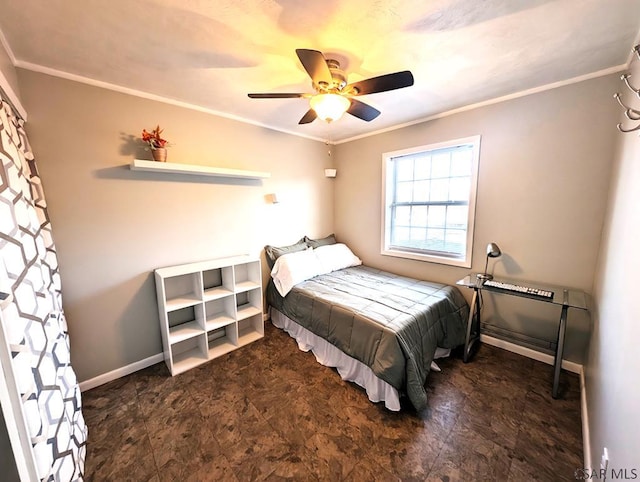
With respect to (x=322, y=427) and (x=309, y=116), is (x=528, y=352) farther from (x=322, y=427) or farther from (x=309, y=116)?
(x=309, y=116)

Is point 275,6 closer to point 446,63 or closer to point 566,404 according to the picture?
point 446,63

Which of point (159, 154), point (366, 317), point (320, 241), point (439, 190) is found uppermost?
point (159, 154)

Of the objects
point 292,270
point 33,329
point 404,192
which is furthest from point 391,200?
point 33,329

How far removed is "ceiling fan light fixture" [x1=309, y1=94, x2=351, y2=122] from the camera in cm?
162

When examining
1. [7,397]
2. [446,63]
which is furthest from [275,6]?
[7,397]

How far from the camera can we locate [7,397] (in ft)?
Answer: 2.83

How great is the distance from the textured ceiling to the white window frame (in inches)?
23.0

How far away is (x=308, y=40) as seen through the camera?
1.46 meters

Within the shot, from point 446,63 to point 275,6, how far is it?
126 centimetres

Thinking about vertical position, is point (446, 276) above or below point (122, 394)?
above

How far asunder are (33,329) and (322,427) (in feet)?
5.57

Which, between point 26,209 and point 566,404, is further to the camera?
point 566,404

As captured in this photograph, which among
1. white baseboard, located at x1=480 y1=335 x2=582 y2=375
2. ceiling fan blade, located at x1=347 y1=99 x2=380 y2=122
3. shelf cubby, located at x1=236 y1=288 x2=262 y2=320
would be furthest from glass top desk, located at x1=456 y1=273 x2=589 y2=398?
shelf cubby, located at x1=236 y1=288 x2=262 y2=320

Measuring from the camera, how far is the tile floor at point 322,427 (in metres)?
1.39
